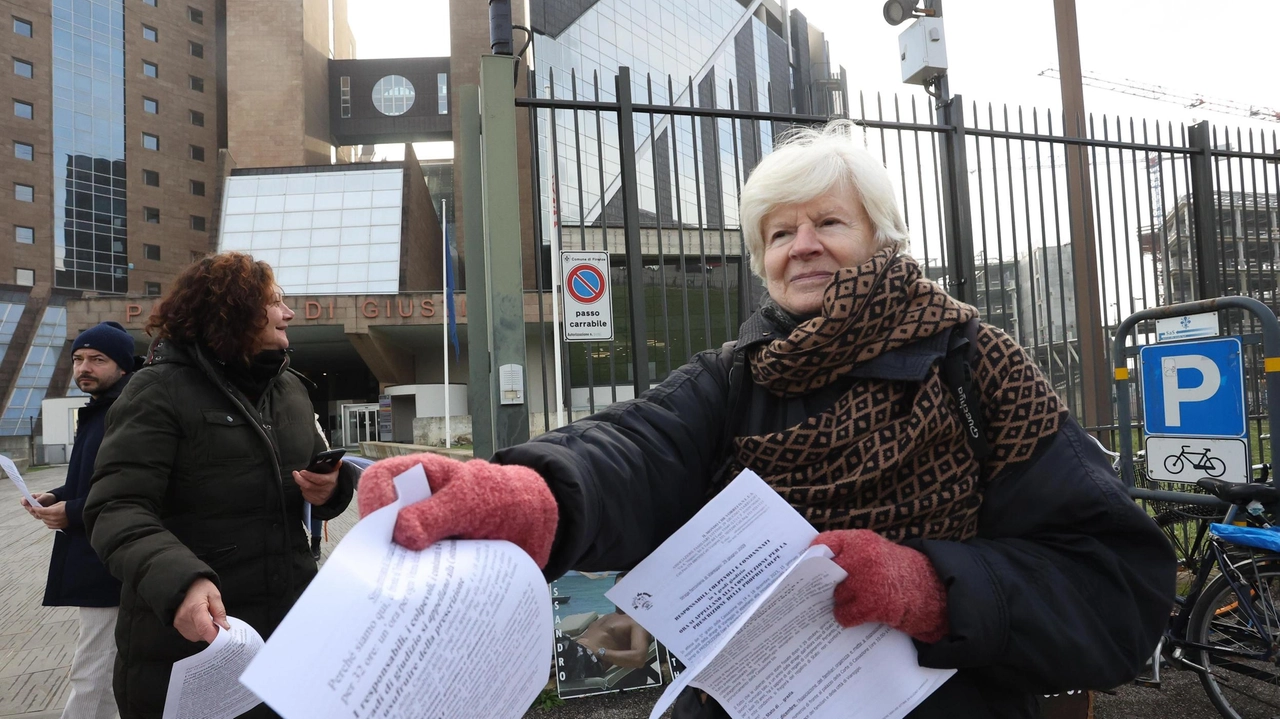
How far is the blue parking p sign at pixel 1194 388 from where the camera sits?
3.49m

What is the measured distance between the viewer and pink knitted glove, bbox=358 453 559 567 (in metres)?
0.82

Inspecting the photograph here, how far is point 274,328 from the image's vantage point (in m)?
2.45

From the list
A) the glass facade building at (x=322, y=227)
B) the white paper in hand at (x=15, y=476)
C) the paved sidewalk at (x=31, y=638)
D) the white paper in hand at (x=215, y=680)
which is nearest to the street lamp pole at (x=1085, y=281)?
the white paper in hand at (x=215, y=680)

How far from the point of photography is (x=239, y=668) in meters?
1.77

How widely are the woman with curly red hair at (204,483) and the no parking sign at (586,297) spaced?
1.49 metres

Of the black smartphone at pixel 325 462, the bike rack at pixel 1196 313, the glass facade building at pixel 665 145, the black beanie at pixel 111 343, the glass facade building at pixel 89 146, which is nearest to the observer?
the black smartphone at pixel 325 462

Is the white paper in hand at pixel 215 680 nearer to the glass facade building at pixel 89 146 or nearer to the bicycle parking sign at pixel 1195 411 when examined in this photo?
the bicycle parking sign at pixel 1195 411

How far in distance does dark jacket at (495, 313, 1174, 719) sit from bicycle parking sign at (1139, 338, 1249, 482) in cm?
291

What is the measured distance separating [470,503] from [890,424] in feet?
2.35

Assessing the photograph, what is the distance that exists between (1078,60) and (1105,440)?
10.7 feet

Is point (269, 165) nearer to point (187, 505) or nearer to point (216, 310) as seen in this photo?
point (216, 310)

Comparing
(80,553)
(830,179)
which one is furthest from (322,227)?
(830,179)

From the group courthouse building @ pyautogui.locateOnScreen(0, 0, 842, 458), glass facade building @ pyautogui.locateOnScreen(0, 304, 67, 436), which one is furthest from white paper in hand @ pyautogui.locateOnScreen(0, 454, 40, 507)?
glass facade building @ pyautogui.locateOnScreen(0, 304, 67, 436)

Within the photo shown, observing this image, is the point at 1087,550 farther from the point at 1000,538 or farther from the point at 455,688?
the point at 455,688
